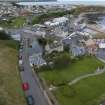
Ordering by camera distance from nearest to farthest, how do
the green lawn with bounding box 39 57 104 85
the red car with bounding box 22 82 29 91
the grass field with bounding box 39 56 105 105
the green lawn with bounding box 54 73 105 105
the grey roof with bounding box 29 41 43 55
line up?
the green lawn with bounding box 54 73 105 105 → the grass field with bounding box 39 56 105 105 → the red car with bounding box 22 82 29 91 → the green lawn with bounding box 39 57 104 85 → the grey roof with bounding box 29 41 43 55

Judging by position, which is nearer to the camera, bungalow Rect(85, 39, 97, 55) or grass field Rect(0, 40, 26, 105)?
grass field Rect(0, 40, 26, 105)

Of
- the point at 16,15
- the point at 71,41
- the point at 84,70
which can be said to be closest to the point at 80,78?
the point at 84,70

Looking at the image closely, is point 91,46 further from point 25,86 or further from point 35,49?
point 25,86

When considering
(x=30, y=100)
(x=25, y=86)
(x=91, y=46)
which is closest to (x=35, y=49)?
(x=91, y=46)

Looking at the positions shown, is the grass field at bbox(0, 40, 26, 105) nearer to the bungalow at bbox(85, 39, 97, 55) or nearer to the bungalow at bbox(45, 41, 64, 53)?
the bungalow at bbox(45, 41, 64, 53)

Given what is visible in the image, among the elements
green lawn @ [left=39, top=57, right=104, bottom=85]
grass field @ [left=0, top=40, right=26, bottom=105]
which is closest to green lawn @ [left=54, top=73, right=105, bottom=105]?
green lawn @ [left=39, top=57, right=104, bottom=85]

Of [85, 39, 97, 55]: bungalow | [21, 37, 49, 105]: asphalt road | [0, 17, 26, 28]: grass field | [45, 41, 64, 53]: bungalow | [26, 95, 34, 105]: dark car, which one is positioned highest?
[45, 41, 64, 53]: bungalow

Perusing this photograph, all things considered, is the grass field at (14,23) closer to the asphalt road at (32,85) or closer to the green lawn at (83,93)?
the asphalt road at (32,85)
